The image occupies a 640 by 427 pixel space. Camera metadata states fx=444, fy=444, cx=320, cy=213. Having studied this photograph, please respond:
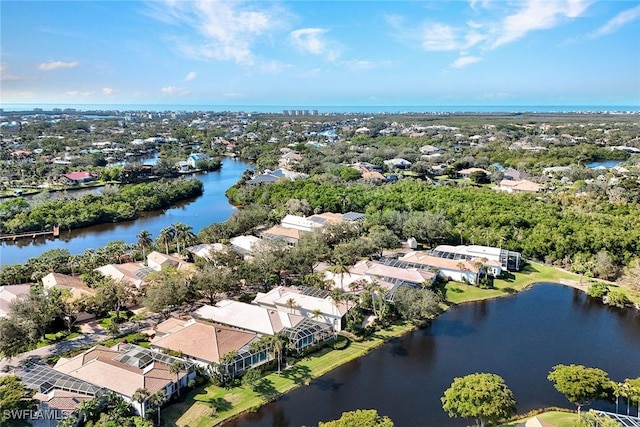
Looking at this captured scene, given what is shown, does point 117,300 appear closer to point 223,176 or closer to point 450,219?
point 450,219

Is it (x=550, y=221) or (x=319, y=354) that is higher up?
(x=550, y=221)

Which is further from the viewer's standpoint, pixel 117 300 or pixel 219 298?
pixel 219 298

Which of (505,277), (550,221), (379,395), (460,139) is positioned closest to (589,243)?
(550,221)

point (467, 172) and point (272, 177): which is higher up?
point (272, 177)

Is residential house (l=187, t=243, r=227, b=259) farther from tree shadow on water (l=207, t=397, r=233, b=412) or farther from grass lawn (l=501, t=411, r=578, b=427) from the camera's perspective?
grass lawn (l=501, t=411, r=578, b=427)

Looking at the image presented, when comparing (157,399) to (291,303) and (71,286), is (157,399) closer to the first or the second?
(291,303)

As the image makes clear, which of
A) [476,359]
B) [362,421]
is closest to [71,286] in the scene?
[362,421]
